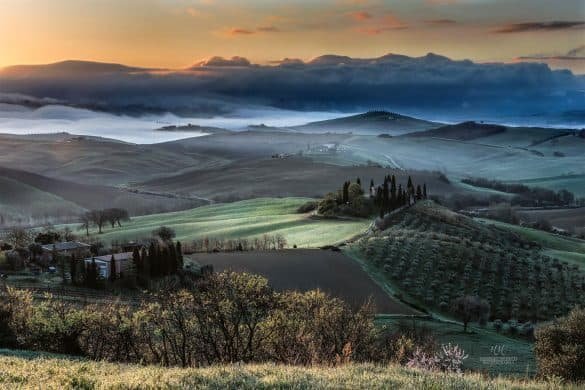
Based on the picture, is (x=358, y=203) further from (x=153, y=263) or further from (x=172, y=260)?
(x=153, y=263)

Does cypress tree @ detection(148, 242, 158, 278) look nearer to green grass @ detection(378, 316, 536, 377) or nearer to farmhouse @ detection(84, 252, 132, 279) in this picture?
farmhouse @ detection(84, 252, 132, 279)

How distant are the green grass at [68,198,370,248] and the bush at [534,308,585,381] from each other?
173 feet

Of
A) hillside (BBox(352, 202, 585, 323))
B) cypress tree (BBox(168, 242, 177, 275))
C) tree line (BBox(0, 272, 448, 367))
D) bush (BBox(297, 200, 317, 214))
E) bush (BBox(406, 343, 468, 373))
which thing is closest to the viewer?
bush (BBox(406, 343, 468, 373))

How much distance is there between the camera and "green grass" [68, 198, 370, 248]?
92.1 metres

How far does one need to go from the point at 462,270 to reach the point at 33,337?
5231 cm

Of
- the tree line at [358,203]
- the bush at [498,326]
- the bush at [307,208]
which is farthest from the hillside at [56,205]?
the bush at [498,326]

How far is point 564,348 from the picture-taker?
28438mm

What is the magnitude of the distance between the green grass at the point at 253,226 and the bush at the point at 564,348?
52.6m

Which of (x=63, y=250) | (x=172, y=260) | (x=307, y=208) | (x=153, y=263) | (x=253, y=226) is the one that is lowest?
(x=253, y=226)

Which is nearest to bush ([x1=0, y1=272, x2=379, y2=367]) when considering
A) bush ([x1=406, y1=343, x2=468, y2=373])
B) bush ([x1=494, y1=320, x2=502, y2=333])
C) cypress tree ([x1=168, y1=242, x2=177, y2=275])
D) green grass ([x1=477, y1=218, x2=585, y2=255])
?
bush ([x1=406, y1=343, x2=468, y2=373])

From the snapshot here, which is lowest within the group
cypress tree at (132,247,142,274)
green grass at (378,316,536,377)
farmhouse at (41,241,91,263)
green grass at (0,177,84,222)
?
green grass at (0,177,84,222)

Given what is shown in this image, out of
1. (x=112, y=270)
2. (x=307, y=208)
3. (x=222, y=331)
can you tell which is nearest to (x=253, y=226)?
(x=307, y=208)

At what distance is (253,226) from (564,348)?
80.5 m

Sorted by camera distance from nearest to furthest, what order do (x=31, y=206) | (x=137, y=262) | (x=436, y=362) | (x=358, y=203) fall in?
(x=436, y=362) → (x=137, y=262) → (x=358, y=203) → (x=31, y=206)
